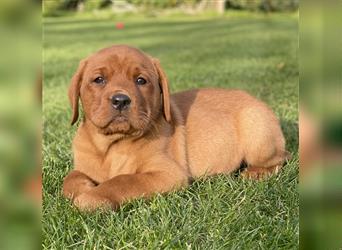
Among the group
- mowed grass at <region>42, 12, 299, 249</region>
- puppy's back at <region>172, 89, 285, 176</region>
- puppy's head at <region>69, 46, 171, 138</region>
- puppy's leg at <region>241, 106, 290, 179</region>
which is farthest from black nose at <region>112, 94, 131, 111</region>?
puppy's leg at <region>241, 106, 290, 179</region>

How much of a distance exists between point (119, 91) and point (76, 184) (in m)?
0.51

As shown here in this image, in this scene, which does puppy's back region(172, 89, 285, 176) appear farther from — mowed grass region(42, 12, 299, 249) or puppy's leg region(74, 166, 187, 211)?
puppy's leg region(74, 166, 187, 211)

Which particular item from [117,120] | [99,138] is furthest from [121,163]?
[117,120]

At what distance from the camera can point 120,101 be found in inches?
98.4

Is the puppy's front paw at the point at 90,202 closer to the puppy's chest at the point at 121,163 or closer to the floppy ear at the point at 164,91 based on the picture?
the puppy's chest at the point at 121,163

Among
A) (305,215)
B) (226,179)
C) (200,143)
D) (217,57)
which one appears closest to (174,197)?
(226,179)

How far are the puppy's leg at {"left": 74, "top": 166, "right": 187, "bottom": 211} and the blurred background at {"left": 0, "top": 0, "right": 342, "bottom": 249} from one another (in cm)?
144

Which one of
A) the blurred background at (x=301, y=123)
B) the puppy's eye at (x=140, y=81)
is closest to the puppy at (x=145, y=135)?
the puppy's eye at (x=140, y=81)

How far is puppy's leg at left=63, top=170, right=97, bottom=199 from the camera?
103 inches

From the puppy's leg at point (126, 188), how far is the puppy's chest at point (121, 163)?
0.10m

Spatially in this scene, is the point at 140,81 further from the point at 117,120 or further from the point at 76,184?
the point at 76,184

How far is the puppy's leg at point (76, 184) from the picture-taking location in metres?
2.62

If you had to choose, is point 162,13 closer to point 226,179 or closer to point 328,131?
point 226,179

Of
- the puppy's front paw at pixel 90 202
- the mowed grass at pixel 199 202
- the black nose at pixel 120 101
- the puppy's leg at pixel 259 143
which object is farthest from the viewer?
the puppy's leg at pixel 259 143
